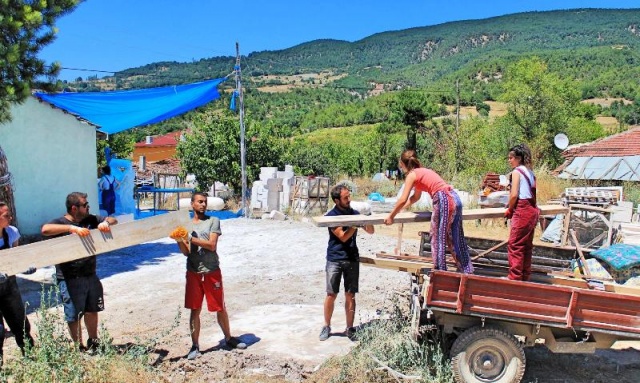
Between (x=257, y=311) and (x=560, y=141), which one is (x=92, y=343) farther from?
(x=560, y=141)

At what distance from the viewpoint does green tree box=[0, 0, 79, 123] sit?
6.77 meters

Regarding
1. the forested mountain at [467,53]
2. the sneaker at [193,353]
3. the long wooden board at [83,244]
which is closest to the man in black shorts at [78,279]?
the long wooden board at [83,244]

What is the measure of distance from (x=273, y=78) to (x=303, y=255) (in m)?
89.2

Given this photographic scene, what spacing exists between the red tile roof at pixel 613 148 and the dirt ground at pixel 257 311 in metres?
14.3

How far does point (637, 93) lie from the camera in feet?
198

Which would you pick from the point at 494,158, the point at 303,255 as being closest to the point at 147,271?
the point at 303,255

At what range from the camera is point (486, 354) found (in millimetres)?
4473

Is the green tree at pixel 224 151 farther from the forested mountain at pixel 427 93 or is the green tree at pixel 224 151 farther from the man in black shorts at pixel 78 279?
the man in black shorts at pixel 78 279

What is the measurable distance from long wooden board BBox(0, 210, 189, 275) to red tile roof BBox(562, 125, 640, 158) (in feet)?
72.5

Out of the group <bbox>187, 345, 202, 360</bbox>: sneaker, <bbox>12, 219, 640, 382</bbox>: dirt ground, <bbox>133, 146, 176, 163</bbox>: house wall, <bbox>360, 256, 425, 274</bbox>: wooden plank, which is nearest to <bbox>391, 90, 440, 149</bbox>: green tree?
<bbox>133, 146, 176, 163</bbox>: house wall

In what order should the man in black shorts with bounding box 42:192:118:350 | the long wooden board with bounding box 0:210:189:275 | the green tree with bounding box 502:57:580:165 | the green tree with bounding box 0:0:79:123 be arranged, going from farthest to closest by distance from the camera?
the green tree with bounding box 502:57:580:165 → the green tree with bounding box 0:0:79:123 → the man in black shorts with bounding box 42:192:118:350 → the long wooden board with bounding box 0:210:189:275

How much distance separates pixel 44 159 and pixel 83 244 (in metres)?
9.58

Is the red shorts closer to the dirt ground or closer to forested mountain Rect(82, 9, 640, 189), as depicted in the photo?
the dirt ground

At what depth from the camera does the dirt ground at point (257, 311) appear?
5031 millimetres
